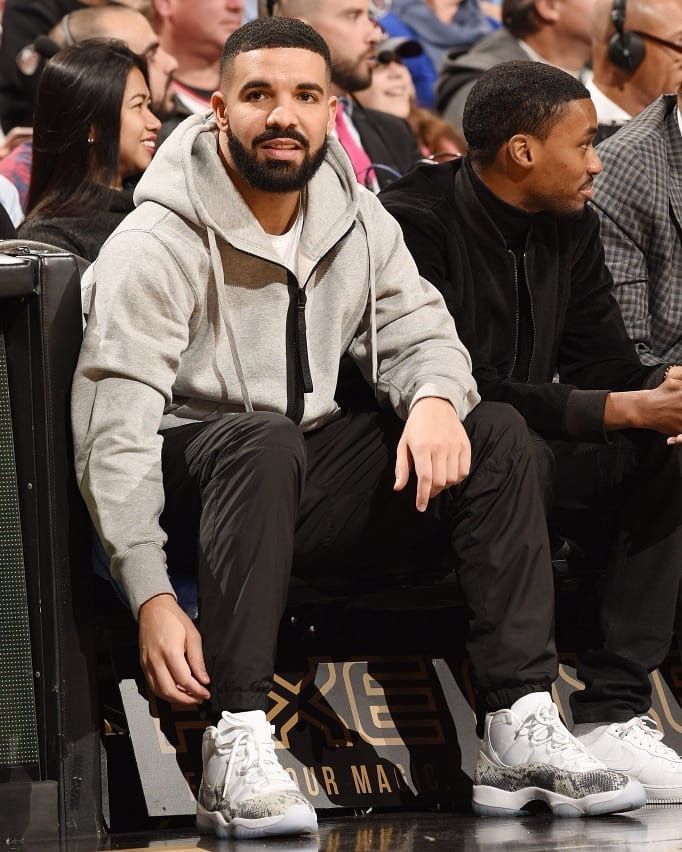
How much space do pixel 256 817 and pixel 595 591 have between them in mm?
853

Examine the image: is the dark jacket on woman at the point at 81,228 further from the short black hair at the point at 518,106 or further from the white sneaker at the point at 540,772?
the white sneaker at the point at 540,772

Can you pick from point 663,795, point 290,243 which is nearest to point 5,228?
point 290,243

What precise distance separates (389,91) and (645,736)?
296 centimetres

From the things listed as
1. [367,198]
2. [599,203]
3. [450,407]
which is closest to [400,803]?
[450,407]

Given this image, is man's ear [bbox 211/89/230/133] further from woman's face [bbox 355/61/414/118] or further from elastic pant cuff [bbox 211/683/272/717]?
woman's face [bbox 355/61/414/118]

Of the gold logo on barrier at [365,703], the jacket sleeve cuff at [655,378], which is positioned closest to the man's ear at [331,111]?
the jacket sleeve cuff at [655,378]

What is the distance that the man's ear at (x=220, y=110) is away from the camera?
7.20 feet

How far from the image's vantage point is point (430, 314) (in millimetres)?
2266

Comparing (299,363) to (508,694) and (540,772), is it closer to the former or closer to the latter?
(508,694)

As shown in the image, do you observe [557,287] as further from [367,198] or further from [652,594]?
[652,594]

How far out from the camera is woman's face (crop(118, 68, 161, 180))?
3057 mm

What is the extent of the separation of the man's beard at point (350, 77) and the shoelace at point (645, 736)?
2.80 meters

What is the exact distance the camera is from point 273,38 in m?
2.17

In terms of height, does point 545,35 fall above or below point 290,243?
above
